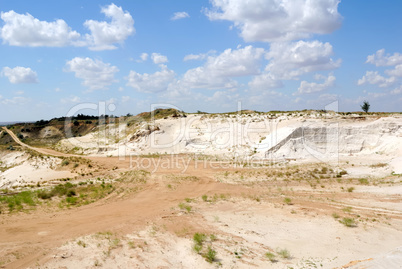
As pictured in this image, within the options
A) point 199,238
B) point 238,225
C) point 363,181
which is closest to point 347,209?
point 238,225

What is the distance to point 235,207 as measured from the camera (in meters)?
13.5

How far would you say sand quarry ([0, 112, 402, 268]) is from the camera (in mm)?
8516

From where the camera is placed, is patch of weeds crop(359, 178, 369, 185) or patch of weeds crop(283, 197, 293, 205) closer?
patch of weeds crop(283, 197, 293, 205)

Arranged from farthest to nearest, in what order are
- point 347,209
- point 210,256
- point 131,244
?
point 347,209, point 131,244, point 210,256

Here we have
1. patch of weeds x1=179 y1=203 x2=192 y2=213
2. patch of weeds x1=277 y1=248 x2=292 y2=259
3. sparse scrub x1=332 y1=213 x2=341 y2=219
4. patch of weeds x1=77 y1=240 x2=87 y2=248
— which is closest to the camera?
patch of weeds x1=277 y1=248 x2=292 y2=259

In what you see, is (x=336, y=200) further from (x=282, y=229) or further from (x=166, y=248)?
(x=166, y=248)

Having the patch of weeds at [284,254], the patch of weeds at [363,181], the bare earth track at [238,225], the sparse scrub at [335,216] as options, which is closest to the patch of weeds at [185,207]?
the bare earth track at [238,225]

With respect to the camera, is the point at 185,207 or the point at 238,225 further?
the point at 185,207

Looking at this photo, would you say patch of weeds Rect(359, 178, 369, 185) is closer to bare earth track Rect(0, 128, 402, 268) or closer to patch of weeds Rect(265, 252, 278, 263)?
bare earth track Rect(0, 128, 402, 268)

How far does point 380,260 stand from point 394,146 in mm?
22226

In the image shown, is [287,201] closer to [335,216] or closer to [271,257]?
[335,216]

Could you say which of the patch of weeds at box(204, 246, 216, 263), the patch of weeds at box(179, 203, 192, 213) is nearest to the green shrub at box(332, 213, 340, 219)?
the patch of weeds at box(204, 246, 216, 263)

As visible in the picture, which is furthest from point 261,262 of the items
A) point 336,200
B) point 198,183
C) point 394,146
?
point 394,146

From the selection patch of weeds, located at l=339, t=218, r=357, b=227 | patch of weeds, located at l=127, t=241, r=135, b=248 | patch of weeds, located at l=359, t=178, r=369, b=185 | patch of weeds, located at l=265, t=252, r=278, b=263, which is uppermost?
patch of weeds, located at l=359, t=178, r=369, b=185
